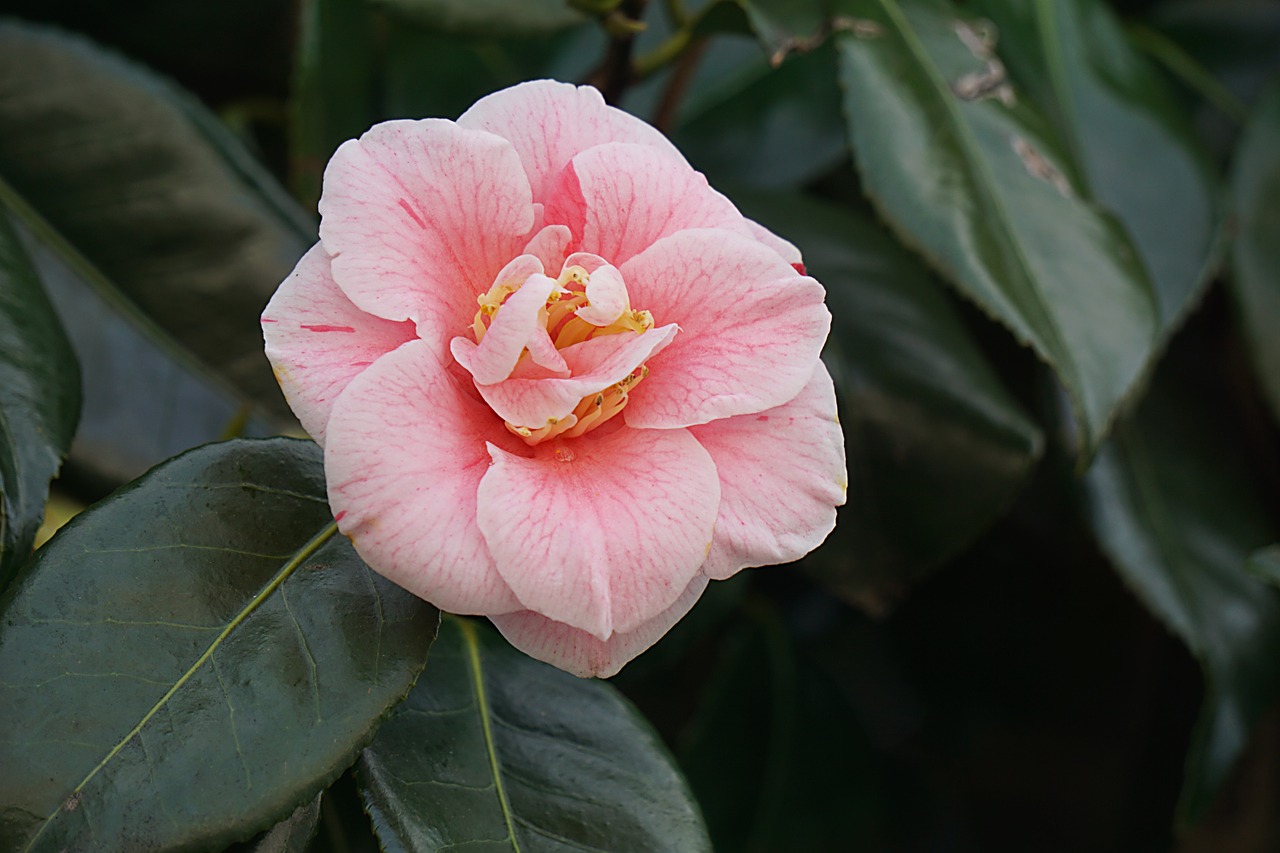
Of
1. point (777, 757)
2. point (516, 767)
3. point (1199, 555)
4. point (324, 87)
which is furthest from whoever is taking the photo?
point (777, 757)

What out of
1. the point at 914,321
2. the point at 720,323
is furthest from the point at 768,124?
the point at 720,323

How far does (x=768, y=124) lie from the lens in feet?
3.43

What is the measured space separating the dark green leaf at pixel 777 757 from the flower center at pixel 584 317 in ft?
2.15

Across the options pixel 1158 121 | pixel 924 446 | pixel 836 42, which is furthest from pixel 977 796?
pixel 836 42

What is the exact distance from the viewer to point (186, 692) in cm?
41

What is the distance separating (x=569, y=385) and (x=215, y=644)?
17 centimetres

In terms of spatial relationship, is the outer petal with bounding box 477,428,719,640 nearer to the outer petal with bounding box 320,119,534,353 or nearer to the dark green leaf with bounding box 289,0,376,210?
the outer petal with bounding box 320,119,534,353

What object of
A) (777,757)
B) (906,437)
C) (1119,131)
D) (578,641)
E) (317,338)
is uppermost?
(317,338)

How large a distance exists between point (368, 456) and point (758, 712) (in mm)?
809

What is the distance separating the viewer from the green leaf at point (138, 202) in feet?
2.49

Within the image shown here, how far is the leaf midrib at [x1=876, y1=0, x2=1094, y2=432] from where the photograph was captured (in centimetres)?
64

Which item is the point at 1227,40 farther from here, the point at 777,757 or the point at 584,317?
the point at 584,317

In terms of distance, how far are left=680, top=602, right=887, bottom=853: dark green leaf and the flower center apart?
655mm

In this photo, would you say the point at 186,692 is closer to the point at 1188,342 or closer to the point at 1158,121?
the point at 1158,121
